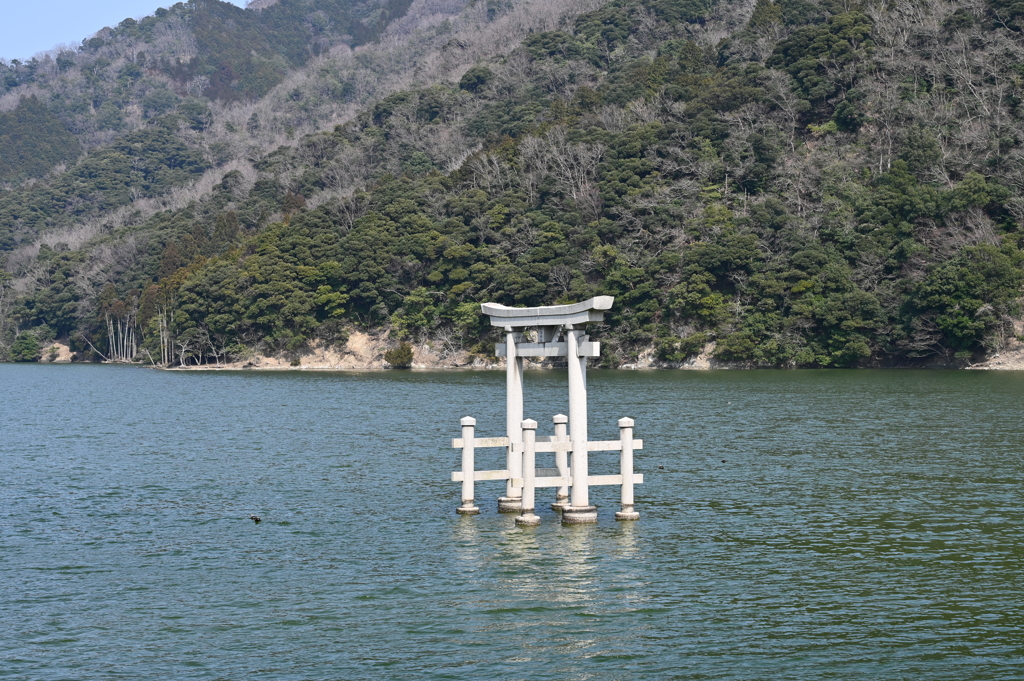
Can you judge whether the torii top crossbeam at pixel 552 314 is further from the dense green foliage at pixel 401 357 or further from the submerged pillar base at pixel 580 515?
the dense green foliage at pixel 401 357

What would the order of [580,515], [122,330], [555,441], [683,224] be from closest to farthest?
[580,515] < [555,441] < [683,224] < [122,330]

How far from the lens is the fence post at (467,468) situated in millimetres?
21406

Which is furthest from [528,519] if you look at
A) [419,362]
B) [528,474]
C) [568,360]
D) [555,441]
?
[419,362]

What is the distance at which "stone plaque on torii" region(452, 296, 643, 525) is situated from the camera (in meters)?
20.7

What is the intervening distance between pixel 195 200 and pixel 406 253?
6823 cm

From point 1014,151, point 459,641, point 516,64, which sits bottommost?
point 459,641

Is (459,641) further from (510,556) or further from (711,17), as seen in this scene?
(711,17)

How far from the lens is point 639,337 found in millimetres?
79125

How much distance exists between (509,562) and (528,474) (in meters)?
2.53

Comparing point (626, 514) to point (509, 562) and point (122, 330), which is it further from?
point (122, 330)

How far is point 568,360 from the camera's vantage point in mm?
22031

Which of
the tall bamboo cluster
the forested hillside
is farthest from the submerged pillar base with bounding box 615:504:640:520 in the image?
the tall bamboo cluster

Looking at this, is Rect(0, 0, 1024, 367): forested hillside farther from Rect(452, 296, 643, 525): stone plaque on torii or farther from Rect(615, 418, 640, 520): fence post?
Rect(452, 296, 643, 525): stone plaque on torii

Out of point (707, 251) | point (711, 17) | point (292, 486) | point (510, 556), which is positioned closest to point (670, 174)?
point (707, 251)
